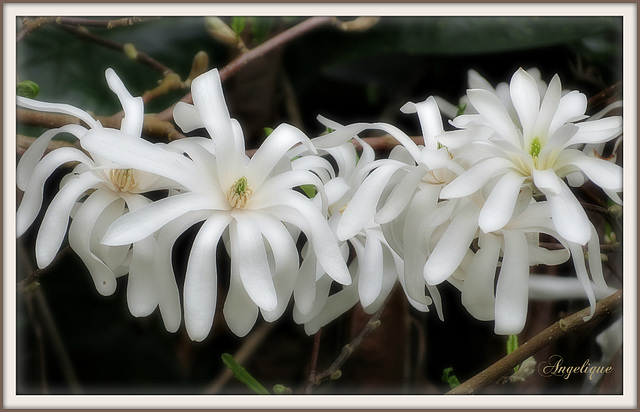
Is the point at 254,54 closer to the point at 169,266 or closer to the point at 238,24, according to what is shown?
the point at 238,24

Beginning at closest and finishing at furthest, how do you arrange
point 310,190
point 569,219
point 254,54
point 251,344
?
point 569,219
point 310,190
point 254,54
point 251,344

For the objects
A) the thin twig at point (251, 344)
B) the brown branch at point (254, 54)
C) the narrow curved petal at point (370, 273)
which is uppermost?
the brown branch at point (254, 54)

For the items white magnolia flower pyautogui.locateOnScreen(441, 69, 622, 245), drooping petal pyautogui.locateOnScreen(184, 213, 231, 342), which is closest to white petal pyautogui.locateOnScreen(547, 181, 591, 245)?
white magnolia flower pyautogui.locateOnScreen(441, 69, 622, 245)

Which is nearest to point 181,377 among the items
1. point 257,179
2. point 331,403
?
point 331,403

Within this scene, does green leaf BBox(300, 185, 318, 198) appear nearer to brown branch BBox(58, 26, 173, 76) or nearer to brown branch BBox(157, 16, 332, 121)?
brown branch BBox(157, 16, 332, 121)

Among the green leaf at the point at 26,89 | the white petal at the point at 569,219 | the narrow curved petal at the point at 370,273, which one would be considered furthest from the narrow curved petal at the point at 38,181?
the white petal at the point at 569,219

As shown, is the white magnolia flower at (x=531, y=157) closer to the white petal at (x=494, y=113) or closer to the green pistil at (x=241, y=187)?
the white petal at (x=494, y=113)

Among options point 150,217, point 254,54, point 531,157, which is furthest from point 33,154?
point 531,157
